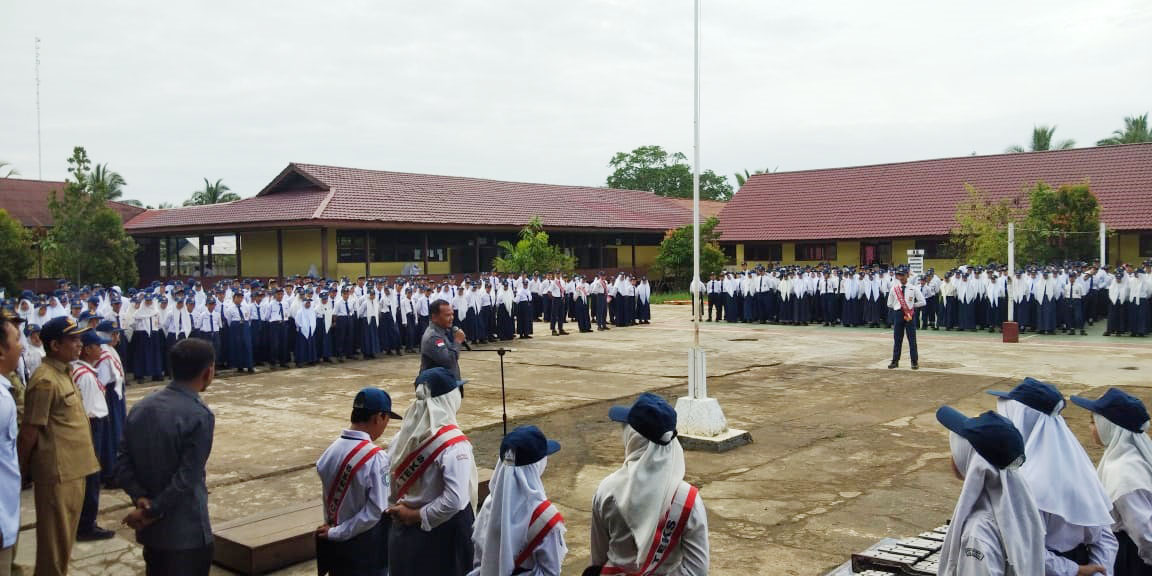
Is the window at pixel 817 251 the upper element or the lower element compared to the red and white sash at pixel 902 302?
upper

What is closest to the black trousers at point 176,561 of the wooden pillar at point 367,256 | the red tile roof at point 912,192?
the wooden pillar at point 367,256

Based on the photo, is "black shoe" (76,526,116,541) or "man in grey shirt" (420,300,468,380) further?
"man in grey shirt" (420,300,468,380)

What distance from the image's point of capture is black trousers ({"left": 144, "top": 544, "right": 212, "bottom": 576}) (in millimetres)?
3697

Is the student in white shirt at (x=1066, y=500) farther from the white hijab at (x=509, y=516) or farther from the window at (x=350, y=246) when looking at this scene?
the window at (x=350, y=246)

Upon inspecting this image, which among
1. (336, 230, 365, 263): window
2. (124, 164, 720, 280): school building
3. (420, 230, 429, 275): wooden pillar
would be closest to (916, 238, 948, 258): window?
(124, 164, 720, 280): school building

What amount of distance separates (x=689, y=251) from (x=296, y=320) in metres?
19.8

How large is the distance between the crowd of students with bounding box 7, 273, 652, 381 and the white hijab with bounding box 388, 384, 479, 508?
8.68 meters

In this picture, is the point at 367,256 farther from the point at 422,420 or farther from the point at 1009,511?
the point at 1009,511

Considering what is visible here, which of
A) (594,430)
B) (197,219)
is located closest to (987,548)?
(594,430)

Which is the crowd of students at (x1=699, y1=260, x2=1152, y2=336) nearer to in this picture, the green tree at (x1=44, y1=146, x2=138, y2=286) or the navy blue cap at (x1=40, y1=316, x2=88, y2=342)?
the navy blue cap at (x1=40, y1=316, x2=88, y2=342)

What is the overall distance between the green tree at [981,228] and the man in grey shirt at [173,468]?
80.1 ft

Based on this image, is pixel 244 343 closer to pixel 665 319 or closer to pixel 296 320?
pixel 296 320

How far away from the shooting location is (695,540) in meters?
2.96

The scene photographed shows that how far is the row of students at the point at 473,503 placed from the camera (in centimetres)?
295
